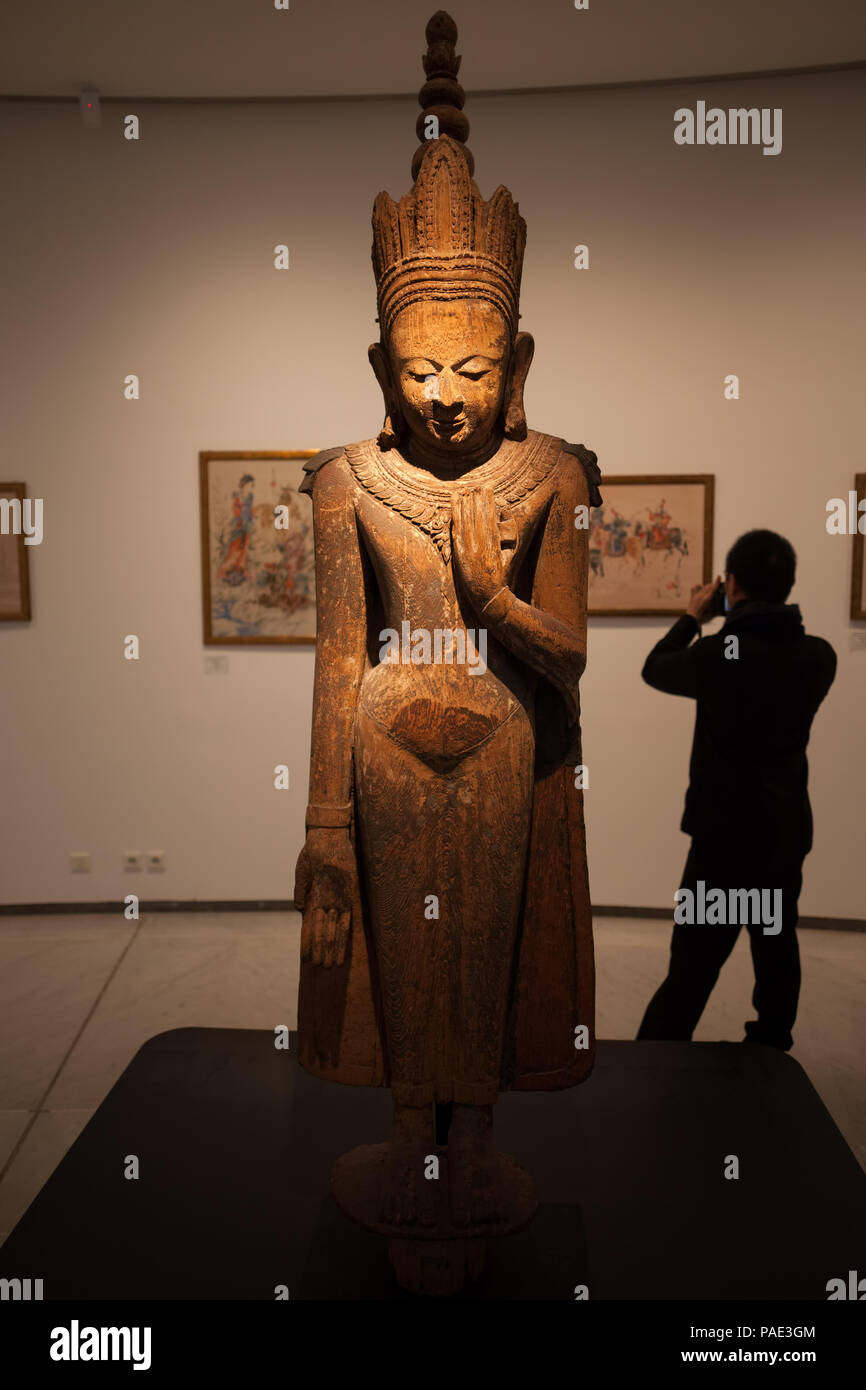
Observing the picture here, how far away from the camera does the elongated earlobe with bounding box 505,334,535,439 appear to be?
2486 mm

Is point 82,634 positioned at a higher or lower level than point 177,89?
lower

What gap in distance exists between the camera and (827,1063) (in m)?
4.10

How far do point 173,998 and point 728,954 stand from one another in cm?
261

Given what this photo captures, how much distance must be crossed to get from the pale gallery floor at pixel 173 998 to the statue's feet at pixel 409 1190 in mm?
1662

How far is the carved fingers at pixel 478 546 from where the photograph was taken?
2260 mm

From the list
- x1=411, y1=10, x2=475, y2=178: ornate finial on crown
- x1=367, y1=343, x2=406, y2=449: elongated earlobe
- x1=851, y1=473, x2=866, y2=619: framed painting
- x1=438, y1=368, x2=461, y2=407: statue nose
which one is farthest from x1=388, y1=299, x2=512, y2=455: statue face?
x1=851, y1=473, x2=866, y2=619: framed painting

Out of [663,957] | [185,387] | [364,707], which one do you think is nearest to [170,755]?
[185,387]

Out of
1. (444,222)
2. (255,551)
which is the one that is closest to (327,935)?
(444,222)

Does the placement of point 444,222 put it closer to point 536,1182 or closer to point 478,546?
point 478,546

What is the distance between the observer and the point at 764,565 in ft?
11.5

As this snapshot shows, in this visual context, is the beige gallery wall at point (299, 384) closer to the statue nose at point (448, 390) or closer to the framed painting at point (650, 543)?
the framed painting at point (650, 543)
